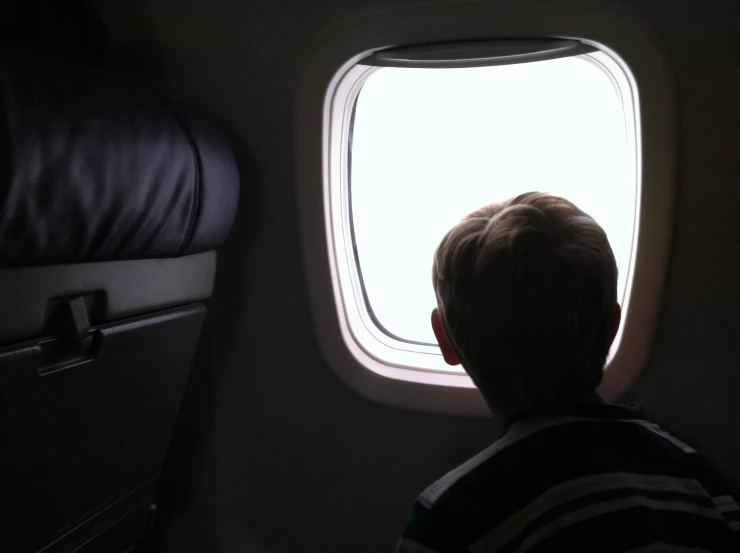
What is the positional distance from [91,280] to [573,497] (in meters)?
0.82

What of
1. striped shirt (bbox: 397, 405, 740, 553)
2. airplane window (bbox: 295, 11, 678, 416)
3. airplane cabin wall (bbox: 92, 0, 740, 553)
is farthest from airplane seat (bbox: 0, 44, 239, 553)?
striped shirt (bbox: 397, 405, 740, 553)

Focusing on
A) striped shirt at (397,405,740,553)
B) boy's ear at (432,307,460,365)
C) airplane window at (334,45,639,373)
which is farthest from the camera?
airplane window at (334,45,639,373)

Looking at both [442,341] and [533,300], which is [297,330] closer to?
[442,341]

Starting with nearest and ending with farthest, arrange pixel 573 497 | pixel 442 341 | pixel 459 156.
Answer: pixel 573 497 < pixel 442 341 < pixel 459 156

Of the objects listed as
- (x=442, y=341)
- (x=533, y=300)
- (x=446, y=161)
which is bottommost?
(x=442, y=341)

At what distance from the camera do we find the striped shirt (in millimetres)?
784

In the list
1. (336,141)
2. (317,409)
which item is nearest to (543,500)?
(317,409)

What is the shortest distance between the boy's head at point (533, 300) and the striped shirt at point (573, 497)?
6 centimetres

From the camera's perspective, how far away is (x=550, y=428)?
86cm

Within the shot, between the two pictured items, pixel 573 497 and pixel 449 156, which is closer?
pixel 573 497

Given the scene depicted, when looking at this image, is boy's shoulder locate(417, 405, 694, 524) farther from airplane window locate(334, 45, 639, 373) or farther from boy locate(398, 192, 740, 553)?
airplane window locate(334, 45, 639, 373)

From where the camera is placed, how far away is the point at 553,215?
2.98ft

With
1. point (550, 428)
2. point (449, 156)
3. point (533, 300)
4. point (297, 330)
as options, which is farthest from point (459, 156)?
point (550, 428)

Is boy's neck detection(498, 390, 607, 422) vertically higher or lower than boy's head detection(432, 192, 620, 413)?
lower
